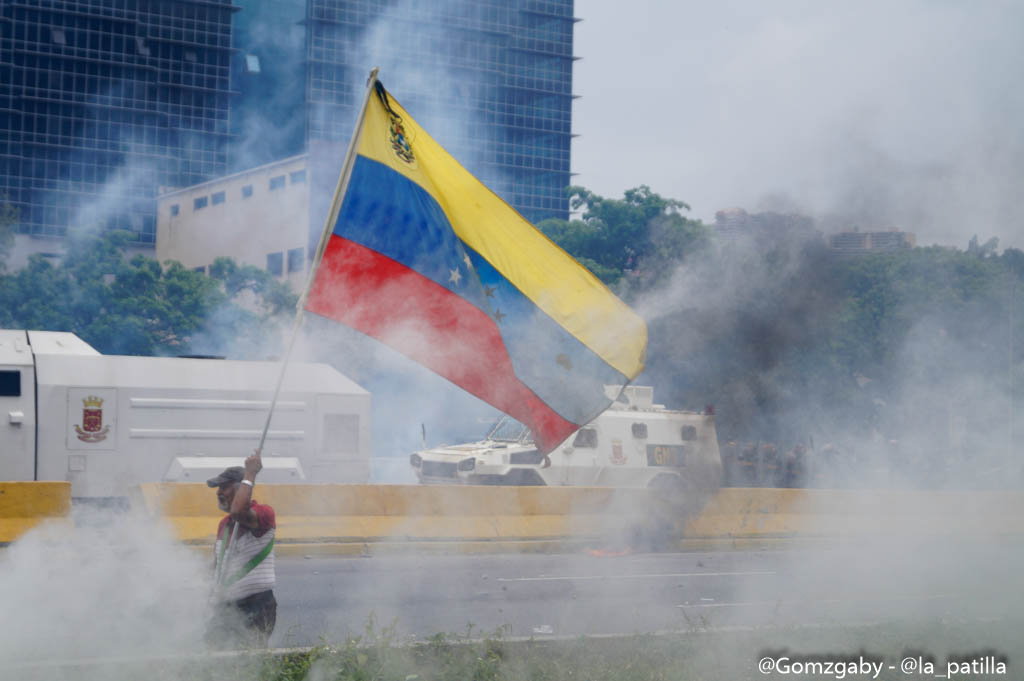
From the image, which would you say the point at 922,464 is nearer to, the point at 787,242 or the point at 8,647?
the point at 787,242

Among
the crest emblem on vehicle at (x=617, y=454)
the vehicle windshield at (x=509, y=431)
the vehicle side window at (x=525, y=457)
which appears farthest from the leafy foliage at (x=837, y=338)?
the vehicle side window at (x=525, y=457)

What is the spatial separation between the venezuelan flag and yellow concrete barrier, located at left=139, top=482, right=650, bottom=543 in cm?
776

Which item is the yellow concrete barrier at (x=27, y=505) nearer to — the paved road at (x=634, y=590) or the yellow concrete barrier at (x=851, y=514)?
the paved road at (x=634, y=590)

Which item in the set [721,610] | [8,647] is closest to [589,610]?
[721,610]

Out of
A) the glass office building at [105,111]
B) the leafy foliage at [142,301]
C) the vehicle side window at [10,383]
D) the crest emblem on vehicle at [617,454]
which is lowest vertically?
the crest emblem on vehicle at [617,454]

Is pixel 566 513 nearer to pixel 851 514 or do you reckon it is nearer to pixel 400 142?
pixel 851 514

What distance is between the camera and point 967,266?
57.2 feet

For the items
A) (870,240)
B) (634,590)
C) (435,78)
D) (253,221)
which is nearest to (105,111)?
(253,221)

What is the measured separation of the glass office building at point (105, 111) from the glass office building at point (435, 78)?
2.25 meters

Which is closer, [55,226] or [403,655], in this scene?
[403,655]

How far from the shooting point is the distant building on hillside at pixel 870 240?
12789 millimetres

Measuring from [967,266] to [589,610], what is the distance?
10.6m

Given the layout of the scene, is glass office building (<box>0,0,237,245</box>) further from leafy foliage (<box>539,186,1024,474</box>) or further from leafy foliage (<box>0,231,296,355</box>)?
leafy foliage (<box>539,186,1024,474</box>)

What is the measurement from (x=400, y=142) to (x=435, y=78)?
83.8ft
